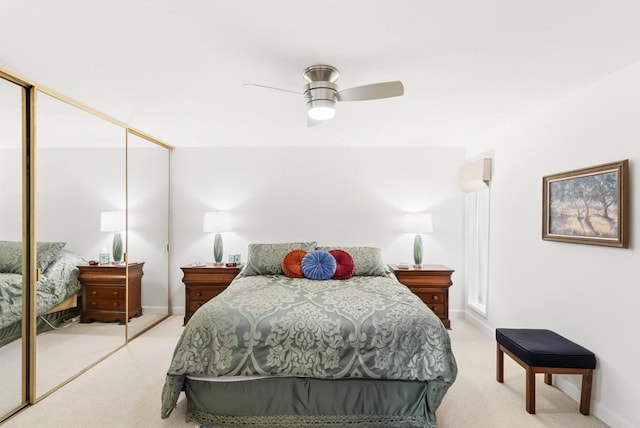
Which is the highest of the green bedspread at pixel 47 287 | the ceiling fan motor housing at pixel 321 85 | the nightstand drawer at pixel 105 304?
the ceiling fan motor housing at pixel 321 85

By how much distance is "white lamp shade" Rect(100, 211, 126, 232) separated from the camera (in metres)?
3.15

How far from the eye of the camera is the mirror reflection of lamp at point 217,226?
4277mm

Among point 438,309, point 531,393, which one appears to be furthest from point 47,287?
point 438,309

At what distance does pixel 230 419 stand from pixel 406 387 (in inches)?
45.0

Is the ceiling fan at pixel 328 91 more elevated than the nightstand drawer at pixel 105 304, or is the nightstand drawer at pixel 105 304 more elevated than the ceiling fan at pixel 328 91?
the ceiling fan at pixel 328 91

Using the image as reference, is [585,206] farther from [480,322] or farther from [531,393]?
[480,322]

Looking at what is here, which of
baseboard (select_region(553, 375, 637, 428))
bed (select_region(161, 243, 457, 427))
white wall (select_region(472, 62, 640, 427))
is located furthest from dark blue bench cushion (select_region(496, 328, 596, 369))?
bed (select_region(161, 243, 457, 427))

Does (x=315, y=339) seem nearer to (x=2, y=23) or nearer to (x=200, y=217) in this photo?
(x=2, y=23)

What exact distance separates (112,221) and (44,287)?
87 centimetres

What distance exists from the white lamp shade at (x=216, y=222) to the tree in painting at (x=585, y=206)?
136 inches

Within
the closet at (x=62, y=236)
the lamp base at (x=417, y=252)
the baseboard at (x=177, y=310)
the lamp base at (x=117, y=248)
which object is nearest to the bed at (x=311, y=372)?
the closet at (x=62, y=236)

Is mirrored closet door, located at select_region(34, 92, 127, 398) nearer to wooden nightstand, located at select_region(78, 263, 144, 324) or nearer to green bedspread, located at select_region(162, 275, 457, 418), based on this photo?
wooden nightstand, located at select_region(78, 263, 144, 324)

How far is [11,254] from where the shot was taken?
2285 mm

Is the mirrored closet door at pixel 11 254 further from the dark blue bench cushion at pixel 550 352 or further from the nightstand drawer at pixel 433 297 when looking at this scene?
the nightstand drawer at pixel 433 297
